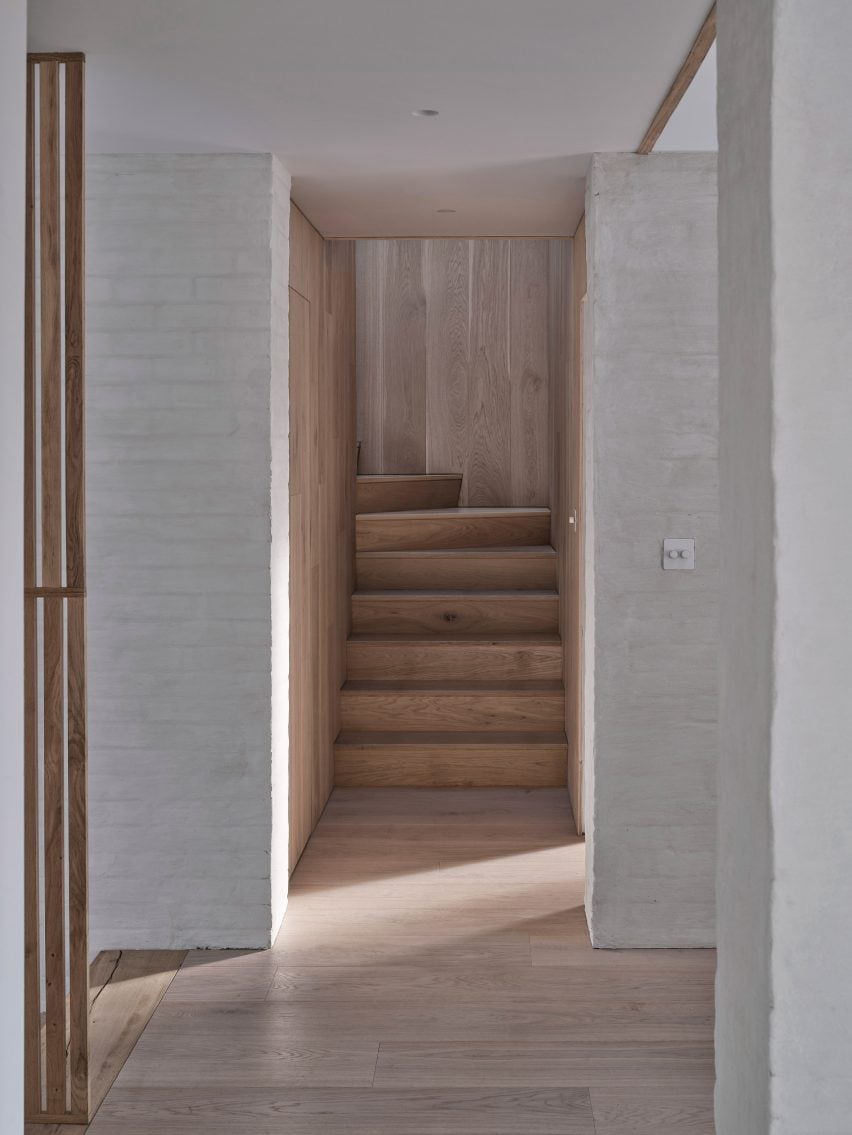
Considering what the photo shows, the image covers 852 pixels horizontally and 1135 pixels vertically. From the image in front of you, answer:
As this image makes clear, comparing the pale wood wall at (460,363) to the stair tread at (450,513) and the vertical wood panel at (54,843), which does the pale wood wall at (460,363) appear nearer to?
the stair tread at (450,513)

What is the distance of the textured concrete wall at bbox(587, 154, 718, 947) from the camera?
338cm

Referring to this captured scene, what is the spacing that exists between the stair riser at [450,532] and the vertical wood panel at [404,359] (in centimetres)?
90

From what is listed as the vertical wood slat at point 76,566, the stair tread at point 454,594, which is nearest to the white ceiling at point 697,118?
the vertical wood slat at point 76,566

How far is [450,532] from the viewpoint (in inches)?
247

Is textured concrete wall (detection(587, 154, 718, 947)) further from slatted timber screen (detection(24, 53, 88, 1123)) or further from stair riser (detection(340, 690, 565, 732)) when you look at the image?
stair riser (detection(340, 690, 565, 732))

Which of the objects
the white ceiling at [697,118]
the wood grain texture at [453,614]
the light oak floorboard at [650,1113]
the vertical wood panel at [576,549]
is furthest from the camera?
the wood grain texture at [453,614]

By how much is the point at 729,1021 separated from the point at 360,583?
4314 mm

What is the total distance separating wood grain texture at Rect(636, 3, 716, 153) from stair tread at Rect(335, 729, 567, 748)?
259 centimetres

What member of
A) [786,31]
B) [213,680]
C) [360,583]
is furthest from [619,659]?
[360,583]

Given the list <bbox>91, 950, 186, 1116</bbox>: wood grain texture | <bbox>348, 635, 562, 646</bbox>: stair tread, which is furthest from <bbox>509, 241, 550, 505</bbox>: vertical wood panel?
<bbox>91, 950, 186, 1116</bbox>: wood grain texture

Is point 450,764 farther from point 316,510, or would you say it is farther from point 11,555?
point 11,555

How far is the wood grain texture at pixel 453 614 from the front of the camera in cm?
570

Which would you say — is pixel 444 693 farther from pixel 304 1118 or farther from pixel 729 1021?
pixel 729 1021

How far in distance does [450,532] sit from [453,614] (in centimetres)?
71
